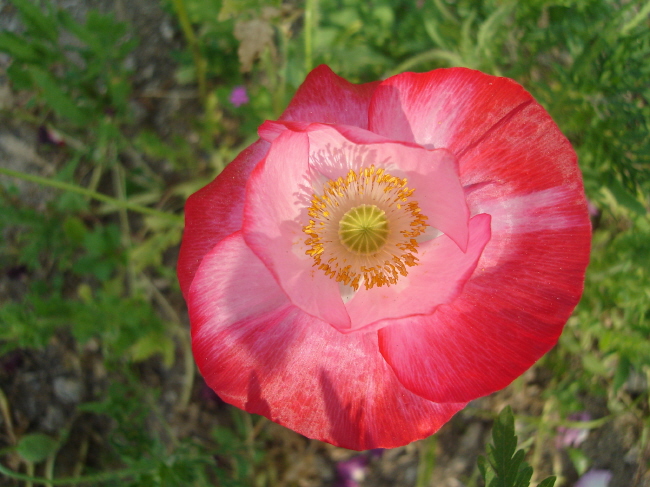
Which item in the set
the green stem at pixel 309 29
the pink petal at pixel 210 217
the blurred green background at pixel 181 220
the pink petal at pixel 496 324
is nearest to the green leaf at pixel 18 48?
the blurred green background at pixel 181 220

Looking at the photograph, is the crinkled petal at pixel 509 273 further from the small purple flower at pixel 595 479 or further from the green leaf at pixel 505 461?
the small purple flower at pixel 595 479

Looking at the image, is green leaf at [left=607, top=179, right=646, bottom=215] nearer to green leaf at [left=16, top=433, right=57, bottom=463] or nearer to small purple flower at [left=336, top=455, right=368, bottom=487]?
small purple flower at [left=336, top=455, right=368, bottom=487]

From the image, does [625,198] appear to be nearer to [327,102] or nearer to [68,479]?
[327,102]

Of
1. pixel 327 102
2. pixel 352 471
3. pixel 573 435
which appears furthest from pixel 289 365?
pixel 573 435

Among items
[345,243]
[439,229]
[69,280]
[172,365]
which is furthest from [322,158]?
[69,280]

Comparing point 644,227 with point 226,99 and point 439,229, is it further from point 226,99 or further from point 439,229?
point 226,99
